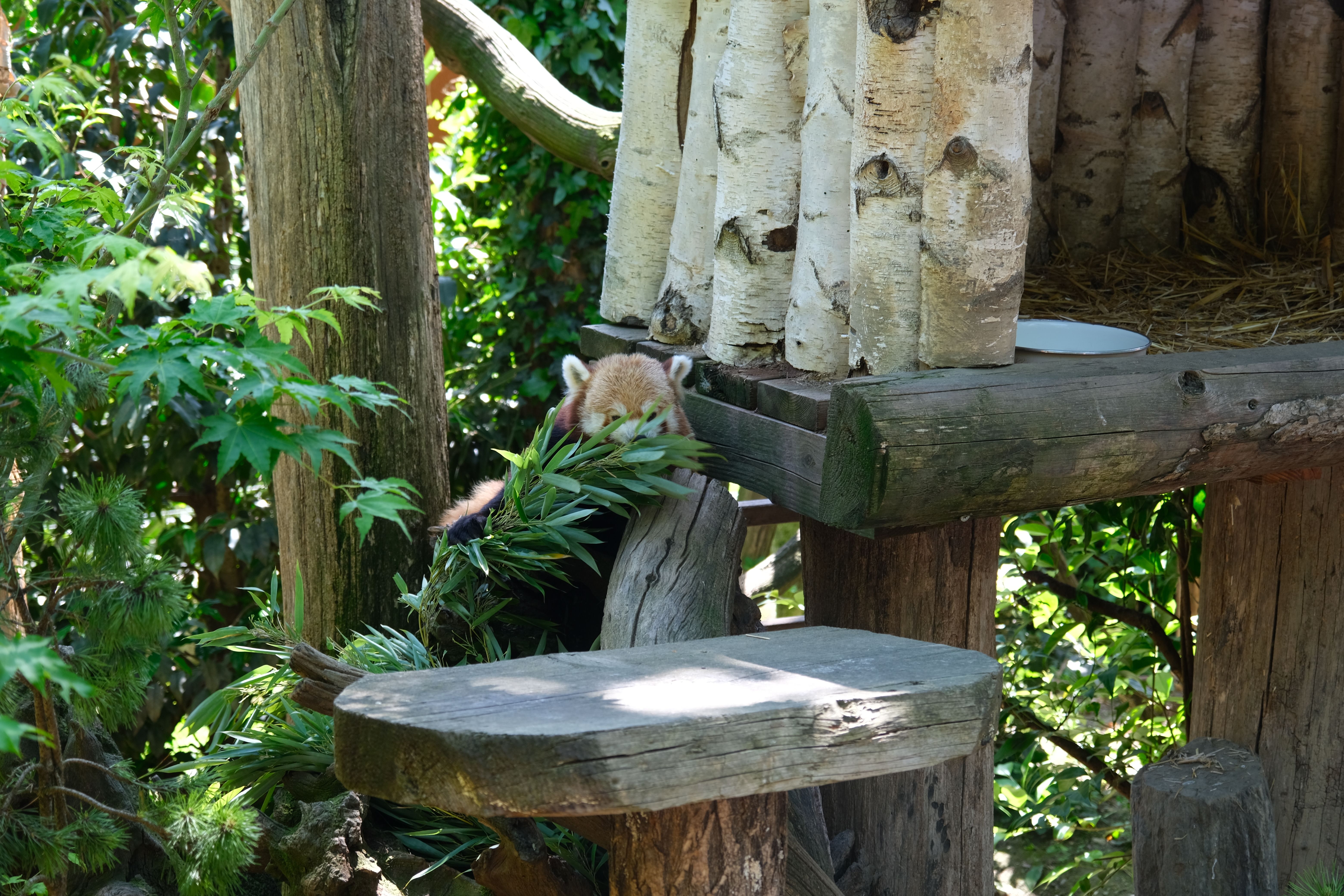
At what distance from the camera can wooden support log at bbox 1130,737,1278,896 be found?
9.25ft

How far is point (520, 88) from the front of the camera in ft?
14.0

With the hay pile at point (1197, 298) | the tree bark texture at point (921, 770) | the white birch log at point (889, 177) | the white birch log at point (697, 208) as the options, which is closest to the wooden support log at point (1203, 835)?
the tree bark texture at point (921, 770)

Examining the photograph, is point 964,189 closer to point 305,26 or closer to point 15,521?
point 305,26

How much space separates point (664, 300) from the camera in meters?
3.53

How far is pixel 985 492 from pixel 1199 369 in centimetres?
63

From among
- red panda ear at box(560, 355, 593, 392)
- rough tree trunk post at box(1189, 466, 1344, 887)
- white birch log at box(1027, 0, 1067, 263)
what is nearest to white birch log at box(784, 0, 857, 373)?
red panda ear at box(560, 355, 593, 392)

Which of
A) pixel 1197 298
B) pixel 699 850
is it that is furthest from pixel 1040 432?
pixel 1197 298

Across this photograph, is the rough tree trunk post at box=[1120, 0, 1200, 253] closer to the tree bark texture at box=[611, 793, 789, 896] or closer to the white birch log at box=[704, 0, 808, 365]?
the white birch log at box=[704, 0, 808, 365]

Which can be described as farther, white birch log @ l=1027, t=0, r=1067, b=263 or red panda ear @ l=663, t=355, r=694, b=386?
white birch log @ l=1027, t=0, r=1067, b=263

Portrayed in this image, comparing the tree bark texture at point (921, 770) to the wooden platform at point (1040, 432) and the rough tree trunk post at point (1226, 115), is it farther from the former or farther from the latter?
the rough tree trunk post at point (1226, 115)

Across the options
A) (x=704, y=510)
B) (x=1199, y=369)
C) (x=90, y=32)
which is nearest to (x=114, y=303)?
(x=704, y=510)

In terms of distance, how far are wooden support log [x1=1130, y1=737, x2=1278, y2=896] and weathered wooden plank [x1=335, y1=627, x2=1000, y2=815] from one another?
137cm

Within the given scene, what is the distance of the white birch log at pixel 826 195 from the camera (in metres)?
2.78

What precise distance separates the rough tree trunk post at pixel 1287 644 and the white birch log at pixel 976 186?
4.52 ft
